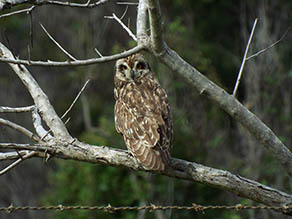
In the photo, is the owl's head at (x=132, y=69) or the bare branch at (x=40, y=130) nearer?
the bare branch at (x=40, y=130)

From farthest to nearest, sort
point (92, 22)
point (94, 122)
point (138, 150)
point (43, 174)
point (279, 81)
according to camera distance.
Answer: point (43, 174)
point (94, 122)
point (92, 22)
point (279, 81)
point (138, 150)

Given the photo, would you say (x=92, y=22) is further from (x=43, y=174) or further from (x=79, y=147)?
(x=79, y=147)

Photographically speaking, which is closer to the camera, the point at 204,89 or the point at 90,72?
the point at 204,89

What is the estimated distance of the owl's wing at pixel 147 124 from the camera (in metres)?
4.03

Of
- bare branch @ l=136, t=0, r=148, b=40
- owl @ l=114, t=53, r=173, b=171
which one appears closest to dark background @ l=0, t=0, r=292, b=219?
owl @ l=114, t=53, r=173, b=171

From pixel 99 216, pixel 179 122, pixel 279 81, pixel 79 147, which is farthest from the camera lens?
pixel 279 81

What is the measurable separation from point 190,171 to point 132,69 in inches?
70.4

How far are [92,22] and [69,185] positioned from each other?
5282 millimetres

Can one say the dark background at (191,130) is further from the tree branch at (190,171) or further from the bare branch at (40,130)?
the tree branch at (190,171)

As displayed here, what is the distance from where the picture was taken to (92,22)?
12352mm

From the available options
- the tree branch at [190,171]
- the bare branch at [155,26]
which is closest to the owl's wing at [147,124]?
the tree branch at [190,171]

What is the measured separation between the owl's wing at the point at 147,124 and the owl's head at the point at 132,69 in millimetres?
240

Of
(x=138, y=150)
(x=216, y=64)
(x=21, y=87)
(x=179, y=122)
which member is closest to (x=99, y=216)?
(x=179, y=122)

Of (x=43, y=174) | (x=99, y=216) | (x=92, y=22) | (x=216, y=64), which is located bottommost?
(x=43, y=174)
